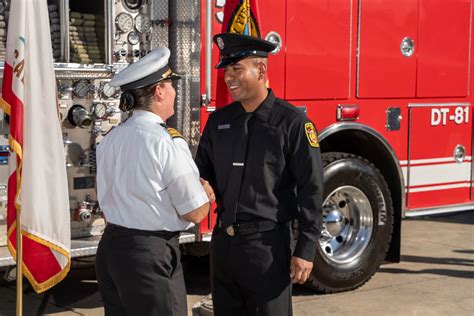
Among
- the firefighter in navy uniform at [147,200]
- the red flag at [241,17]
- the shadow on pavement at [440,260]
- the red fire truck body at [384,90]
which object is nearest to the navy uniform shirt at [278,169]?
the firefighter in navy uniform at [147,200]

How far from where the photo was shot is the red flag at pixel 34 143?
4.18m

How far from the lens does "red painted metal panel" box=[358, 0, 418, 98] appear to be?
20.7 ft

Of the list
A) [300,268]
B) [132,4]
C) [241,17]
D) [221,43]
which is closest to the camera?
[300,268]

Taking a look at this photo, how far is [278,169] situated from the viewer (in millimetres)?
3697

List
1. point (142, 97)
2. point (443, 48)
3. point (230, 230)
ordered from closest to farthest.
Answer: point (142, 97), point (230, 230), point (443, 48)

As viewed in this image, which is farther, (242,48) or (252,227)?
(242,48)

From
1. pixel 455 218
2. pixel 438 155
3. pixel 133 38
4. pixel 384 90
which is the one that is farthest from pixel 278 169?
pixel 455 218

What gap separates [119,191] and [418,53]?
12.7 feet

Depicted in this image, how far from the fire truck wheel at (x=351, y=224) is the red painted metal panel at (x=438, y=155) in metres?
0.41

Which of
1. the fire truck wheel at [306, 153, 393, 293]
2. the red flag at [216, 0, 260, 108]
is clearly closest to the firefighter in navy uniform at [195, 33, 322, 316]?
the red flag at [216, 0, 260, 108]

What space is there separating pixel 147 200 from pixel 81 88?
2156 mm

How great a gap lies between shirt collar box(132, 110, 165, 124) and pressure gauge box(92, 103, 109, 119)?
78.6 inches

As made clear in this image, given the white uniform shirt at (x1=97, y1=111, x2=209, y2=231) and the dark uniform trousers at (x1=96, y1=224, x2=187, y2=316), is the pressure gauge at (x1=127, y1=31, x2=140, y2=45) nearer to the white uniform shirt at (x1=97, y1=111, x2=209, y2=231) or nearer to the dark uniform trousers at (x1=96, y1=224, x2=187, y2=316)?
the white uniform shirt at (x1=97, y1=111, x2=209, y2=231)

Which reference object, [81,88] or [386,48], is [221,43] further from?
[386,48]
